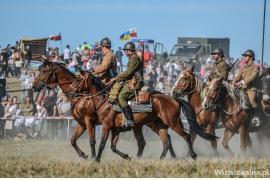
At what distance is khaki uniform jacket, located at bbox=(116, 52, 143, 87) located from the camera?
19266 mm

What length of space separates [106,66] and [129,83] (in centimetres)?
103

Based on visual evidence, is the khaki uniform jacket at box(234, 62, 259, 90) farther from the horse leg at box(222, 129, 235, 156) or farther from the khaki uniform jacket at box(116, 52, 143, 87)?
the khaki uniform jacket at box(116, 52, 143, 87)

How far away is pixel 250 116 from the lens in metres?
21.4

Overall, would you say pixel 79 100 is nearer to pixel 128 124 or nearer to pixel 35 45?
pixel 128 124

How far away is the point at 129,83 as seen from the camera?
19.3m

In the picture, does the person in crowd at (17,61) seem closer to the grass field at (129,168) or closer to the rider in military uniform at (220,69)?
the rider in military uniform at (220,69)

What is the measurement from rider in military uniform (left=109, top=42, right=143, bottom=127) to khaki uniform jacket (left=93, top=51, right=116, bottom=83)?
0.67 meters

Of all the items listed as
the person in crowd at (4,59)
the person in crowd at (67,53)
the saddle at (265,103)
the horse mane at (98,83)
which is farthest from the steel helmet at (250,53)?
the person in crowd at (4,59)

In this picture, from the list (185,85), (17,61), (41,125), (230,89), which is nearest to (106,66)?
(185,85)

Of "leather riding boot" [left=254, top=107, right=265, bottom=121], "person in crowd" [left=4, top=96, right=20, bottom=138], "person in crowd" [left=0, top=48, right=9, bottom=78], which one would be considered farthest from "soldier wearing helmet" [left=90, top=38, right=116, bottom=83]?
"person in crowd" [left=0, top=48, right=9, bottom=78]

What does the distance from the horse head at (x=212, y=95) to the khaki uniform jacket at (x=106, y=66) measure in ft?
7.41

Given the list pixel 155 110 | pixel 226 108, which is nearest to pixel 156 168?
pixel 155 110

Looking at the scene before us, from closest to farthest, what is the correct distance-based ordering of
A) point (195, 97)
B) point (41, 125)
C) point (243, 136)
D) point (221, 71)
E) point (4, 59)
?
point (243, 136) → point (195, 97) → point (221, 71) → point (41, 125) → point (4, 59)

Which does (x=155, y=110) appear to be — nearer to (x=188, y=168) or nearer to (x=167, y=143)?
(x=167, y=143)
